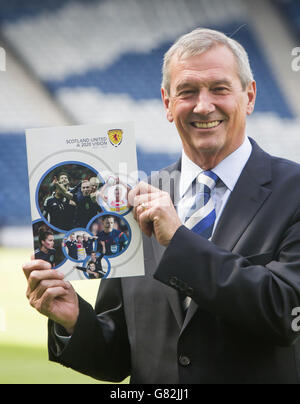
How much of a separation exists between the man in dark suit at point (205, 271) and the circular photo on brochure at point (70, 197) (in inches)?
4.0

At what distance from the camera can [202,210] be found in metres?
1.38

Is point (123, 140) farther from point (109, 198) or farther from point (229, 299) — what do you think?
point (229, 299)

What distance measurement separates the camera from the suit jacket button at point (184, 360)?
129 centimetres

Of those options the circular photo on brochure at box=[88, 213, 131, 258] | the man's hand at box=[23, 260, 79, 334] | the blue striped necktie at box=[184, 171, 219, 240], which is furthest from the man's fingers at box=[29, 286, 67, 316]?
the blue striped necktie at box=[184, 171, 219, 240]

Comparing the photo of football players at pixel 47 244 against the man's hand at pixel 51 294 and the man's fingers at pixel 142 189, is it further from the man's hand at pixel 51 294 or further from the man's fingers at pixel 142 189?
the man's fingers at pixel 142 189

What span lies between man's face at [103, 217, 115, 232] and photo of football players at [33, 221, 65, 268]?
4.3 inches

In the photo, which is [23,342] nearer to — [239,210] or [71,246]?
[71,246]

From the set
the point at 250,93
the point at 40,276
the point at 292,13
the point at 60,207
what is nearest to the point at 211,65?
the point at 250,93

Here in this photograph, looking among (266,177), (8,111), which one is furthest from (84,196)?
(8,111)

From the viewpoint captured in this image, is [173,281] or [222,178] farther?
[222,178]

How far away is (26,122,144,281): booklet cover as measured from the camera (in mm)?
1307

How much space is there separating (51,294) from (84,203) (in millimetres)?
230

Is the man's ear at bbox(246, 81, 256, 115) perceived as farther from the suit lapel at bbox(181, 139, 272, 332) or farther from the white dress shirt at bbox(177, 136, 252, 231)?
the suit lapel at bbox(181, 139, 272, 332)
